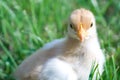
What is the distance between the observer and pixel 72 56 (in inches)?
119

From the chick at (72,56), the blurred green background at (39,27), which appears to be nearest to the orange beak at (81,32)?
the chick at (72,56)

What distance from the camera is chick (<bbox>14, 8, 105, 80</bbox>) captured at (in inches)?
116

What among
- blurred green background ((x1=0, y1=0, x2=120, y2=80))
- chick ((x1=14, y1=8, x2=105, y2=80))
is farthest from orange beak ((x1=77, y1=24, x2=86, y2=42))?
blurred green background ((x1=0, y1=0, x2=120, y2=80))

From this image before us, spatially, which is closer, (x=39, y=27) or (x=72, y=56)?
(x=72, y=56)

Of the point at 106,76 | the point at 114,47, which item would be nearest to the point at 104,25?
the point at 114,47

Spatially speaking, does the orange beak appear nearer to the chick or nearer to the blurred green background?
the chick

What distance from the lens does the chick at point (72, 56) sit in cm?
295

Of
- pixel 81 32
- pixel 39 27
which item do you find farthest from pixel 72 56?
pixel 39 27

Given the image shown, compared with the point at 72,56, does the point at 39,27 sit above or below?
above

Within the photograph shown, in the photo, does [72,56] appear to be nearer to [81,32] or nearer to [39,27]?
[81,32]

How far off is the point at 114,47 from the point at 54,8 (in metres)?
0.61

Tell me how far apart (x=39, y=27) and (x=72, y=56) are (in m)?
0.85

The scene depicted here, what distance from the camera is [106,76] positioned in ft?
10.2

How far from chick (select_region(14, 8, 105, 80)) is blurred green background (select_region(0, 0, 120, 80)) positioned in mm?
169
